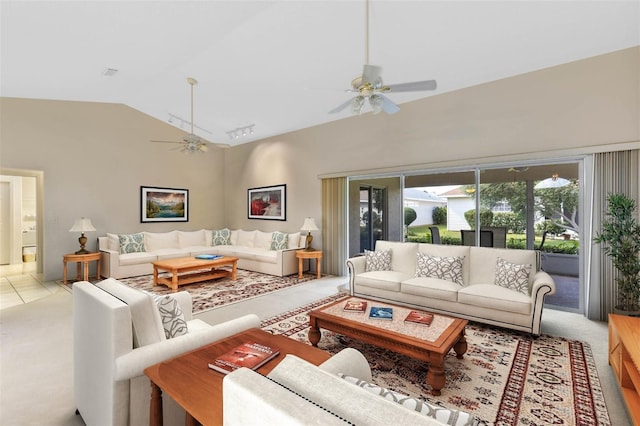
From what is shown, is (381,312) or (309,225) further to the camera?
(309,225)

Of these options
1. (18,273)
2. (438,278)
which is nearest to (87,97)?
(18,273)

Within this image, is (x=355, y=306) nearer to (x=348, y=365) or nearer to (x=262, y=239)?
(x=348, y=365)

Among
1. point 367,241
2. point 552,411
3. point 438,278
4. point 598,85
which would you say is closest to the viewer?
point 552,411

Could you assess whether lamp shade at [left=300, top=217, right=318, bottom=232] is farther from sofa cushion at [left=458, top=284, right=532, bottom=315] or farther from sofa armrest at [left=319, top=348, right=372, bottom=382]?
sofa armrest at [left=319, top=348, right=372, bottom=382]

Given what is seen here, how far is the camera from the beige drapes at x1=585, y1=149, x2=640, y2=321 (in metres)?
3.71

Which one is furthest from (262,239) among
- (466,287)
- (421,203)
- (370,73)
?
(370,73)

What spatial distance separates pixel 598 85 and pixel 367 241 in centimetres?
427

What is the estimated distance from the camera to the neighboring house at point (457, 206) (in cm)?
511

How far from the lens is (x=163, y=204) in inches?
307

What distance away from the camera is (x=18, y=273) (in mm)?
6750

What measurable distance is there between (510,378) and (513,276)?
1503mm

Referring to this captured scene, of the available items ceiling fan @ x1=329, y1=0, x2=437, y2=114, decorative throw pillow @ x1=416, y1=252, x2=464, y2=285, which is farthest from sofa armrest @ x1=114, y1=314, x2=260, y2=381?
decorative throw pillow @ x1=416, y1=252, x2=464, y2=285

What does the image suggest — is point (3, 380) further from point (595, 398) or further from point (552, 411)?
point (595, 398)

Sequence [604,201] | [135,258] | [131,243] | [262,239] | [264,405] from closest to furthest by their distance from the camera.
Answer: [264,405] → [604,201] → [135,258] → [131,243] → [262,239]
